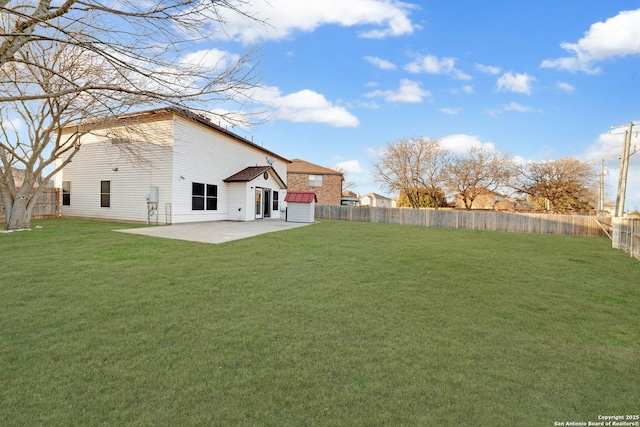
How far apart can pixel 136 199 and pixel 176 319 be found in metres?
13.4

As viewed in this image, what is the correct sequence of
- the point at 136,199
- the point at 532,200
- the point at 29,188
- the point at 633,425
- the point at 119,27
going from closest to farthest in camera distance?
1. the point at 633,425
2. the point at 119,27
3. the point at 29,188
4. the point at 136,199
5. the point at 532,200

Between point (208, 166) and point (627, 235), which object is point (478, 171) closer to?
point (627, 235)

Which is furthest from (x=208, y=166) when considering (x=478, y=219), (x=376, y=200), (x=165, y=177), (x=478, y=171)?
(x=376, y=200)

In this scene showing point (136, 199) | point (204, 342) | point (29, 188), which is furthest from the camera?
point (136, 199)

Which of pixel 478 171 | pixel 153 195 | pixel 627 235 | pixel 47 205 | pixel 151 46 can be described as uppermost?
pixel 478 171

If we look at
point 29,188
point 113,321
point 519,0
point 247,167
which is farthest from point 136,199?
point 519,0

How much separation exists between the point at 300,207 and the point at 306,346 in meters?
15.6

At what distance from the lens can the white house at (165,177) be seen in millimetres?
14062

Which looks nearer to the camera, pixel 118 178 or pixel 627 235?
pixel 627 235

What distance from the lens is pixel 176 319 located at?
141 inches

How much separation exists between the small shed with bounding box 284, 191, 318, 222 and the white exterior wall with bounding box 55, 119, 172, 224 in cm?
681

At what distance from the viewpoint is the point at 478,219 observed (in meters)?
20.7

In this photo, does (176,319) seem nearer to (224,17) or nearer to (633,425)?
(224,17)

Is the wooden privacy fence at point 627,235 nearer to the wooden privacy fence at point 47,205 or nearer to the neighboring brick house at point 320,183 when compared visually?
the wooden privacy fence at point 47,205
